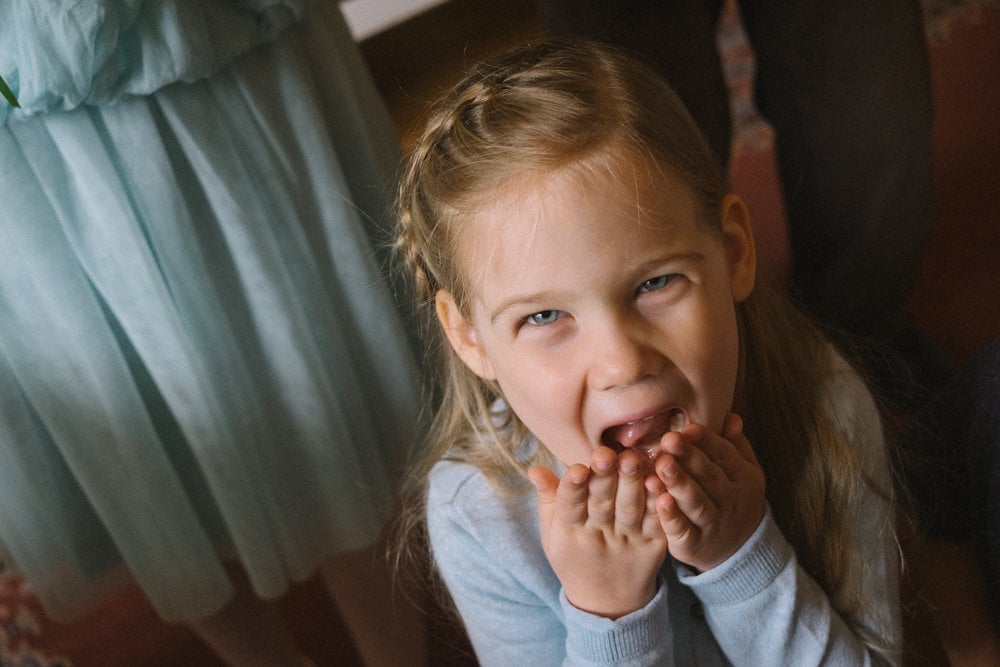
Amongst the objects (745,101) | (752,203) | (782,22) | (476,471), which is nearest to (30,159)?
→ (476,471)

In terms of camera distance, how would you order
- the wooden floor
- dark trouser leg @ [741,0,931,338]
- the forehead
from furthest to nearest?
the wooden floor, dark trouser leg @ [741,0,931,338], the forehead

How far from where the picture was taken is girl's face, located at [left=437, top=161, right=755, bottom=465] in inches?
28.8

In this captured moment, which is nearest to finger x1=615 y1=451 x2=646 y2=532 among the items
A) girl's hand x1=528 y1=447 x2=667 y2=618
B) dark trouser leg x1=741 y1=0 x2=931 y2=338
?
girl's hand x1=528 y1=447 x2=667 y2=618

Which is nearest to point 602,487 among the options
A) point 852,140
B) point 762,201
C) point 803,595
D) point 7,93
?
point 803,595

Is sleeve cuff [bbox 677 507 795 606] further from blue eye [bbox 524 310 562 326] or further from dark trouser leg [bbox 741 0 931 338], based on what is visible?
dark trouser leg [bbox 741 0 931 338]

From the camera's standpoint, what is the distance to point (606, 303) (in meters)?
0.74

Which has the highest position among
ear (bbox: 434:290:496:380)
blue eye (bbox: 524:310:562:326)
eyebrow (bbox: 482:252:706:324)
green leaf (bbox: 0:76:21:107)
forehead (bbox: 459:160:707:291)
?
green leaf (bbox: 0:76:21:107)

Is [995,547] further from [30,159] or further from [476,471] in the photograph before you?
[30,159]

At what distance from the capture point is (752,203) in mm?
1958

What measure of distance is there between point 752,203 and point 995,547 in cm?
115

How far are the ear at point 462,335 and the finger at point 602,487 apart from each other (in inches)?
6.1

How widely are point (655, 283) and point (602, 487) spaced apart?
16cm

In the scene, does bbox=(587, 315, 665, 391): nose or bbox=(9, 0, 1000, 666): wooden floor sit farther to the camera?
bbox=(9, 0, 1000, 666): wooden floor

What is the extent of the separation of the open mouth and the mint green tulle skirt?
1.19ft
